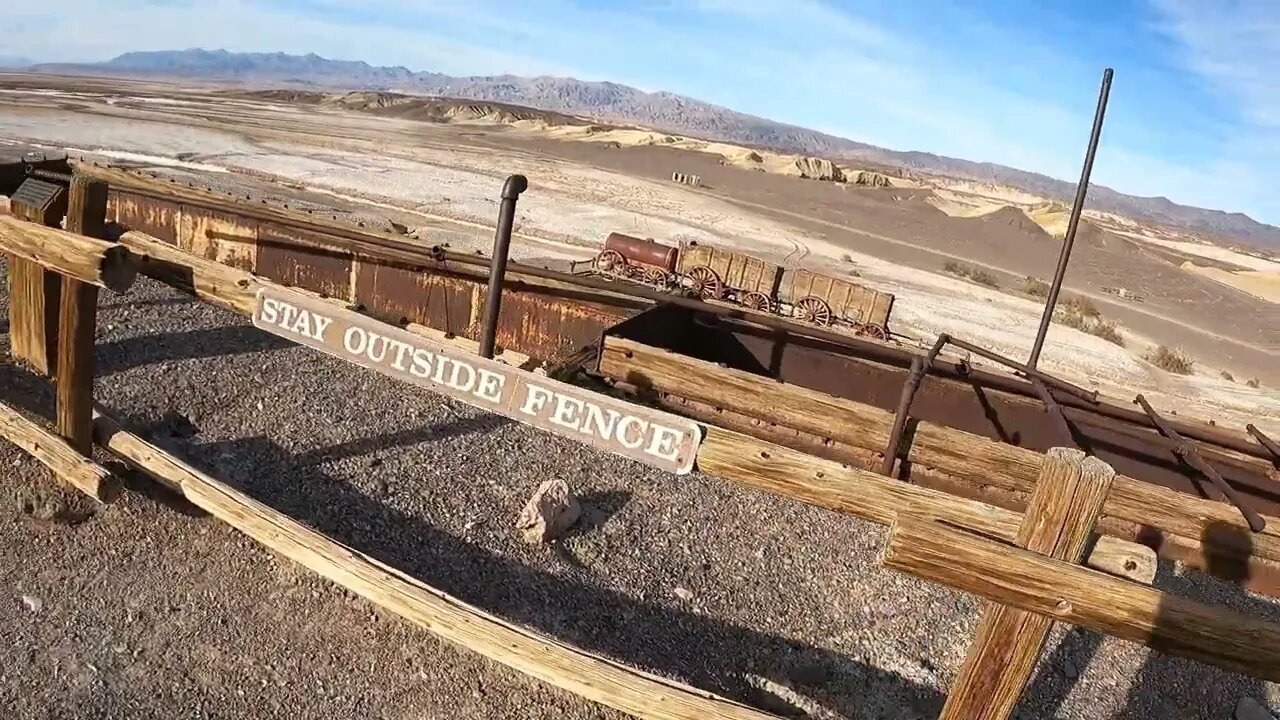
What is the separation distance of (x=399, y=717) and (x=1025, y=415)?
5.02 m

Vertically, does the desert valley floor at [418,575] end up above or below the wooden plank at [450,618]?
below

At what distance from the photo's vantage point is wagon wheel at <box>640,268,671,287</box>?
16672 millimetres

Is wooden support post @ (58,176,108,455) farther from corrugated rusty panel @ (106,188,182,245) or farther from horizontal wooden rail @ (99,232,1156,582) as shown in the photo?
corrugated rusty panel @ (106,188,182,245)

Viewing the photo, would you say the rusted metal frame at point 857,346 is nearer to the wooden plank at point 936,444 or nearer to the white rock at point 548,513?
the wooden plank at point 936,444

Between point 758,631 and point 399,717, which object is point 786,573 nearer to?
point 758,631

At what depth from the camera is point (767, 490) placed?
13.0 ft

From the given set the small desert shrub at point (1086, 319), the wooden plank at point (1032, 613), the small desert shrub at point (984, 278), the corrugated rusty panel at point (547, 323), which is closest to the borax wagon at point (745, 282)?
the corrugated rusty panel at point (547, 323)

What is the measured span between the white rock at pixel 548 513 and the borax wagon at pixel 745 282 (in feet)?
27.1

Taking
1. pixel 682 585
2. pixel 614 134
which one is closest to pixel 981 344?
pixel 682 585

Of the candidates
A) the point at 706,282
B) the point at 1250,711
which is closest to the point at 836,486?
the point at 1250,711

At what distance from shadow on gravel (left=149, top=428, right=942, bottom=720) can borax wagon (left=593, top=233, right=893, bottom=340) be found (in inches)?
358

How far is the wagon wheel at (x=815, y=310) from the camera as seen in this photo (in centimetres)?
1536

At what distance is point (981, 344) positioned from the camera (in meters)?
19.4

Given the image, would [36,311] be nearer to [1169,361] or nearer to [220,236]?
[220,236]
